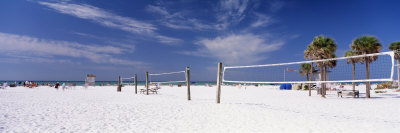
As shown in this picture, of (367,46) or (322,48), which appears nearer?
(367,46)

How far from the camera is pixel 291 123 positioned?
5.52 m

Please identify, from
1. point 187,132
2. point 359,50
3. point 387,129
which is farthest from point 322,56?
point 187,132

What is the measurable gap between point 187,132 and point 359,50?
16.1 metres

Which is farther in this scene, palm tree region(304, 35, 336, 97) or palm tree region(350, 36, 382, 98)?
palm tree region(304, 35, 336, 97)

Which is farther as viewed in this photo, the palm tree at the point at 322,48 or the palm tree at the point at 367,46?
the palm tree at the point at 322,48

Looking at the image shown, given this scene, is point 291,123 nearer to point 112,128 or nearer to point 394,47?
point 112,128

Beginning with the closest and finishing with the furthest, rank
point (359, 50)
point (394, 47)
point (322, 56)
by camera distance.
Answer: point (359, 50)
point (322, 56)
point (394, 47)

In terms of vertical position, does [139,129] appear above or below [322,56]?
below

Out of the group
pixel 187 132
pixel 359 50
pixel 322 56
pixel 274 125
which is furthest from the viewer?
pixel 322 56

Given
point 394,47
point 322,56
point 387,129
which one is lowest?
point 387,129

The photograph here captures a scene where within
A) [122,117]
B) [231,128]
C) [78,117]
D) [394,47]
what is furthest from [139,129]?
[394,47]

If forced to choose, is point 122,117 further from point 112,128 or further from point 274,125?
point 274,125

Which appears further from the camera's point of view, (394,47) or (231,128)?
(394,47)

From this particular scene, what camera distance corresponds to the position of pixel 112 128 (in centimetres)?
487
